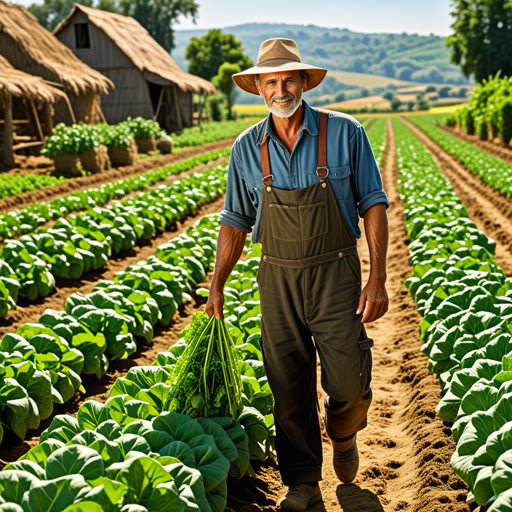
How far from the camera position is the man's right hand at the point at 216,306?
11.6ft

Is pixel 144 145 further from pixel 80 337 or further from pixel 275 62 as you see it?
pixel 275 62

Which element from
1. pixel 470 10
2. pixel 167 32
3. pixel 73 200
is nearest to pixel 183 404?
pixel 73 200

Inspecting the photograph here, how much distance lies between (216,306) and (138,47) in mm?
32738

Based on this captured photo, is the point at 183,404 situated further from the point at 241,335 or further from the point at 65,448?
the point at 241,335

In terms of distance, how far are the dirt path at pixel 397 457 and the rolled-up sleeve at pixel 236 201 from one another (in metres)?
1.53

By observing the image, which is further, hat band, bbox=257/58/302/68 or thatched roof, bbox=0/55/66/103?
thatched roof, bbox=0/55/66/103

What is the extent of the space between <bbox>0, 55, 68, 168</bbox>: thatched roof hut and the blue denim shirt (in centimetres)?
1696

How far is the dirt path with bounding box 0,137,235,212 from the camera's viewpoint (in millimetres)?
14526

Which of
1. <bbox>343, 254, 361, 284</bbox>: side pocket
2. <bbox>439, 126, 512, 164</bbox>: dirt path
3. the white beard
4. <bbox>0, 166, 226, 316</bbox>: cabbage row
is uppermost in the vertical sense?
the white beard

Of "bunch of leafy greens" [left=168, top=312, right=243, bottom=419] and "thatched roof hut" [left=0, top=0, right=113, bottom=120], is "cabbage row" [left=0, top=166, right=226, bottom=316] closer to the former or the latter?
"bunch of leafy greens" [left=168, top=312, right=243, bottom=419]

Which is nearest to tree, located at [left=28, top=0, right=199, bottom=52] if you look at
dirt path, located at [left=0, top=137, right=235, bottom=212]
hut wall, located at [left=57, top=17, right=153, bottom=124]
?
hut wall, located at [left=57, top=17, right=153, bottom=124]

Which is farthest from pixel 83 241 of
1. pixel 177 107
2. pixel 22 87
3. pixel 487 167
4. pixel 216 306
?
pixel 177 107

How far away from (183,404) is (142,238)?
7.61m

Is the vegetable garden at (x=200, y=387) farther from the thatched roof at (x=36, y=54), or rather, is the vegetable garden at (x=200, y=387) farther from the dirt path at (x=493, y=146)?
the dirt path at (x=493, y=146)
